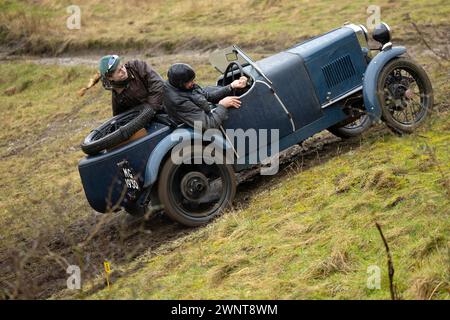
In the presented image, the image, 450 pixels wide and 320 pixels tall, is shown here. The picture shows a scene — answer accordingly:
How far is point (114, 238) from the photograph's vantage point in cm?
827

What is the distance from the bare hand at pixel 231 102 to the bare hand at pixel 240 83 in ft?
0.60

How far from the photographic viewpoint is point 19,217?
9.89 m

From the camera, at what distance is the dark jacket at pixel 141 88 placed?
26.7ft

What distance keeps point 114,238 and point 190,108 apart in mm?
1755

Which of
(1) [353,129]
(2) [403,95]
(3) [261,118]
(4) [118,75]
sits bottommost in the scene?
(1) [353,129]

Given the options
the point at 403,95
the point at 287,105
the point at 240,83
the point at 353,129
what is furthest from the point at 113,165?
the point at 403,95

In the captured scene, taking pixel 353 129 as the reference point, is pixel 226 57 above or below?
above

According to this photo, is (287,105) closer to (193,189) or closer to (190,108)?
(190,108)

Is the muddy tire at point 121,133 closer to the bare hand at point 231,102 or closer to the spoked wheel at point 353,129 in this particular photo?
the bare hand at point 231,102

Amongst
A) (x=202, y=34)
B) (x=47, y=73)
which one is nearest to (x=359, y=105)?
(x=202, y=34)

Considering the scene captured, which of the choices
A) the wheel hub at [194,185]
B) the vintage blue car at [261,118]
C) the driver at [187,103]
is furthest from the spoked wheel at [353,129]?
the wheel hub at [194,185]

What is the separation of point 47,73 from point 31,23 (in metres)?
5.41

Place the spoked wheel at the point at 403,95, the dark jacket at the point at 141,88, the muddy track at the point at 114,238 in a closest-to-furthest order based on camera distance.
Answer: the muddy track at the point at 114,238 → the dark jacket at the point at 141,88 → the spoked wheel at the point at 403,95

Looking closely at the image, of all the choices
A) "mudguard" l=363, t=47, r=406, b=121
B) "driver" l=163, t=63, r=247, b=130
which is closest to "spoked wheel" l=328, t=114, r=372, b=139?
"mudguard" l=363, t=47, r=406, b=121
